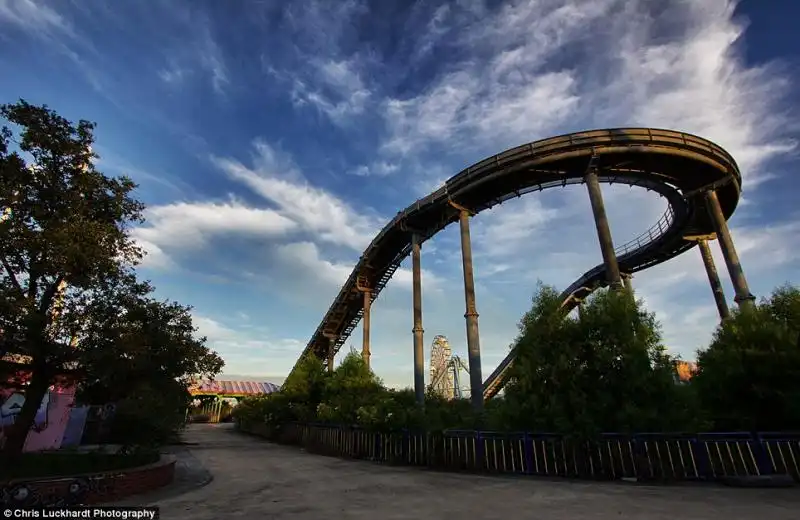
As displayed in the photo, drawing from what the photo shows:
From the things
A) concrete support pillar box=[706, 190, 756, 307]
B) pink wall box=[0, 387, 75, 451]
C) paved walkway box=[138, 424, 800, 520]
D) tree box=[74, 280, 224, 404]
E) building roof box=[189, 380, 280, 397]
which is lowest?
paved walkway box=[138, 424, 800, 520]

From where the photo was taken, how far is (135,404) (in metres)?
9.95

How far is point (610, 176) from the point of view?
2294cm

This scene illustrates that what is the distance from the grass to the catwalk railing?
8285 mm

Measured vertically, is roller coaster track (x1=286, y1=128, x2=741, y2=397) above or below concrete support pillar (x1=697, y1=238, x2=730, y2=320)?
above

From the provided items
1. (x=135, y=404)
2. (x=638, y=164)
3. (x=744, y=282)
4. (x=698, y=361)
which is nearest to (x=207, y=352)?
(x=135, y=404)

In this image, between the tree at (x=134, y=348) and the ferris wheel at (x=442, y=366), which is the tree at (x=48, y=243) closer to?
the tree at (x=134, y=348)

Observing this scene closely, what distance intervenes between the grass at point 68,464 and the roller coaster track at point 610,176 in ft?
42.6

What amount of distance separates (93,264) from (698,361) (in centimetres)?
1857

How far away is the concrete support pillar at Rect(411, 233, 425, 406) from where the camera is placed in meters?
24.9

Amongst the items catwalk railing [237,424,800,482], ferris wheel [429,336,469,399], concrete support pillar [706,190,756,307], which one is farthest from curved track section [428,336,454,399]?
catwalk railing [237,424,800,482]

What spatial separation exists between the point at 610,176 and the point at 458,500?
20135 millimetres

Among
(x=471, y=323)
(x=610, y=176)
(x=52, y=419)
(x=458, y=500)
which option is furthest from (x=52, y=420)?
(x=610, y=176)

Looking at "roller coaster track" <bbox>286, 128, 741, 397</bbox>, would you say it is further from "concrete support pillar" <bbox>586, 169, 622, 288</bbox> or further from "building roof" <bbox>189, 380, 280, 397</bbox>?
"building roof" <bbox>189, 380, 280, 397</bbox>

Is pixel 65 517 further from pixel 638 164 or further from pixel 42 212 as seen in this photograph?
pixel 638 164
